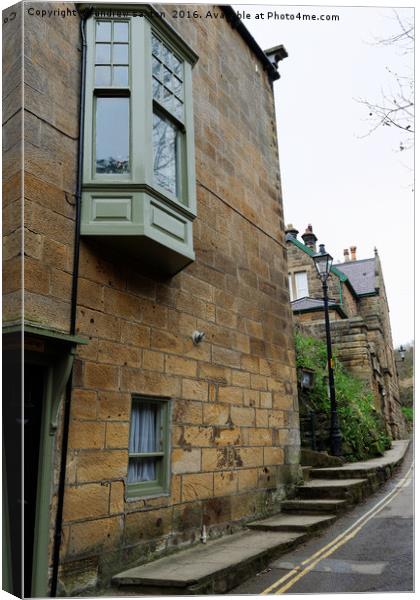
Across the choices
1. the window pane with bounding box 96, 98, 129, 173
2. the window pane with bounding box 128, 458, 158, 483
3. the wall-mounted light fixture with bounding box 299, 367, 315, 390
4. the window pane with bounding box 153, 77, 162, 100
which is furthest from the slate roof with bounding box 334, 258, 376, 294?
the window pane with bounding box 128, 458, 158, 483

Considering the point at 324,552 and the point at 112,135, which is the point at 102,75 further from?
the point at 324,552

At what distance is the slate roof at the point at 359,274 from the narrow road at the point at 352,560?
15.3 feet

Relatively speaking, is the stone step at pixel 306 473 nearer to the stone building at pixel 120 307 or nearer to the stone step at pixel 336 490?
the stone step at pixel 336 490

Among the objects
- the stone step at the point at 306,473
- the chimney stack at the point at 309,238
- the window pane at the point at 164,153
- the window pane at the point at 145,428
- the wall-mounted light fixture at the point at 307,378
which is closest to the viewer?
the window pane at the point at 145,428

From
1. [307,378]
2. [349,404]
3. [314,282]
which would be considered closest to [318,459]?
[307,378]

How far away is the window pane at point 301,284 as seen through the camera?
23625 millimetres

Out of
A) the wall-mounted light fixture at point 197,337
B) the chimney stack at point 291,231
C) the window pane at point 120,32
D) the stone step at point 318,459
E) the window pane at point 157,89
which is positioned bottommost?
the stone step at point 318,459

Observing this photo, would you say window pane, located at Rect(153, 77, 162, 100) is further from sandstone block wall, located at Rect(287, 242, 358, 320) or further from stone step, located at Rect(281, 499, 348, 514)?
sandstone block wall, located at Rect(287, 242, 358, 320)

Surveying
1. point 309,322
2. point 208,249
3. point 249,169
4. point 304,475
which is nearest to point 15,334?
point 208,249

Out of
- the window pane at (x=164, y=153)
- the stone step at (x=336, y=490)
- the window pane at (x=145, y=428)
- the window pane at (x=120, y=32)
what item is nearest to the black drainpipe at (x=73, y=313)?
the window pane at (x=120, y=32)

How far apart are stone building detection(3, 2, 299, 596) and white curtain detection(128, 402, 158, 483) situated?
0.07 feet

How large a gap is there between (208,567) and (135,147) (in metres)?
4.40

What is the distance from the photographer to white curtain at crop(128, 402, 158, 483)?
19.4ft

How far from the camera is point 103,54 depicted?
617 centimetres
